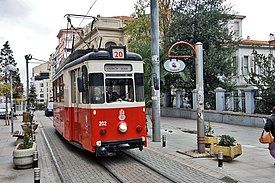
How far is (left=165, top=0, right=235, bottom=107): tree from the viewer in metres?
27.7

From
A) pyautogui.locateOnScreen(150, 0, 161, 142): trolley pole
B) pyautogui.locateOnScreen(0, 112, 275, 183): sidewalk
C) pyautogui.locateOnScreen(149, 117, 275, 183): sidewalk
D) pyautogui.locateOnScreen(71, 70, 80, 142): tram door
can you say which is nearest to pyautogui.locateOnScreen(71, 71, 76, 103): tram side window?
pyautogui.locateOnScreen(71, 70, 80, 142): tram door

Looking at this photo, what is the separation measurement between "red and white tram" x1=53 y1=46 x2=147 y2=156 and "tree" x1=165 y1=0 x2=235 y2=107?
16.8 m

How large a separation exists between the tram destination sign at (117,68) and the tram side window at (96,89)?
370mm

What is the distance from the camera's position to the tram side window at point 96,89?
1057cm

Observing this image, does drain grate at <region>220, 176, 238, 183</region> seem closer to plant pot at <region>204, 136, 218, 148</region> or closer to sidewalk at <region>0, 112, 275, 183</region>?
sidewalk at <region>0, 112, 275, 183</region>

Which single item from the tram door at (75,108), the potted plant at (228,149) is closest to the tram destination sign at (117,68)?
the tram door at (75,108)

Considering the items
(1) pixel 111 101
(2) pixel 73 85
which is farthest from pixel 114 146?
(2) pixel 73 85

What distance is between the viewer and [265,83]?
69.3 feet

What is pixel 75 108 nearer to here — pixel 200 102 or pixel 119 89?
pixel 119 89

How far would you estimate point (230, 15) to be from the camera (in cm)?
2908

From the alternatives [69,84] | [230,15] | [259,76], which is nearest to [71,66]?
[69,84]

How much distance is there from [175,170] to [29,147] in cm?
456

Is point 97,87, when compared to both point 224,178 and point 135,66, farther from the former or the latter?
point 224,178

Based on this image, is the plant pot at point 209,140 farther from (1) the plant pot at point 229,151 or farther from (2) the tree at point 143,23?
(2) the tree at point 143,23
